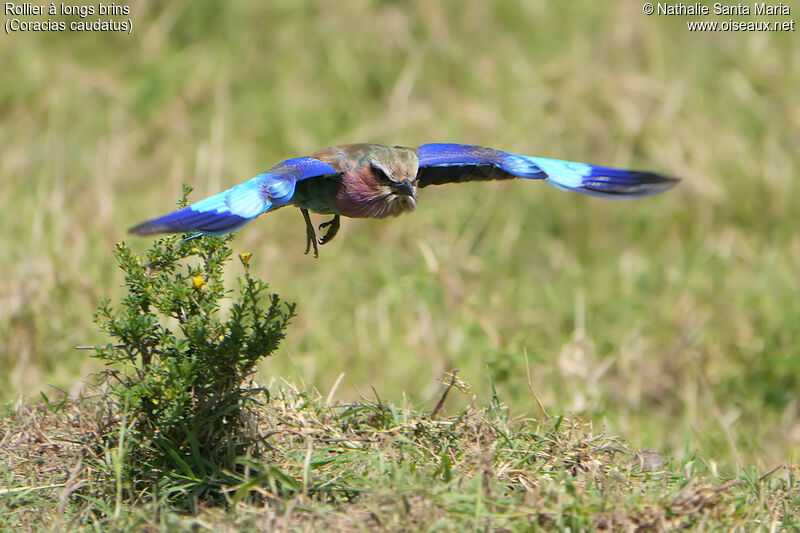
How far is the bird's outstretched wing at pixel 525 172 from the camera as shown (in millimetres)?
4082

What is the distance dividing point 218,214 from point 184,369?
55cm

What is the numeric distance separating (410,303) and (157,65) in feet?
10.5

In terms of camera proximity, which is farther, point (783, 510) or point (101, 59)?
point (101, 59)

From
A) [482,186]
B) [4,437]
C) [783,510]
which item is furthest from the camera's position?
[482,186]

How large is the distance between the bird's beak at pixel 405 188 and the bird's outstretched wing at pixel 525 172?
10 centimetres

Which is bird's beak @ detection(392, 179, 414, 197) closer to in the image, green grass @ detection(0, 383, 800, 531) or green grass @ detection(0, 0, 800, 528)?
green grass @ detection(0, 383, 800, 531)

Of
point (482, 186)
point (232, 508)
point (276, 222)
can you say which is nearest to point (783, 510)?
point (232, 508)

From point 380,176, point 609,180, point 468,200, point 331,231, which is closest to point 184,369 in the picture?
point 331,231

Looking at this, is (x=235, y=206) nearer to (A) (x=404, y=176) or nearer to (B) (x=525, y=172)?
(A) (x=404, y=176)

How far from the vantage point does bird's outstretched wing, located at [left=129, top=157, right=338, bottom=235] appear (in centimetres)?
311

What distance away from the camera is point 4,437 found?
382 cm

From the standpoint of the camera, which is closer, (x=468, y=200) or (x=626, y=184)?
(x=626, y=184)

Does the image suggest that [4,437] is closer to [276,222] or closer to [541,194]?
[276,222]

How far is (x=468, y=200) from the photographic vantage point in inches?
288
